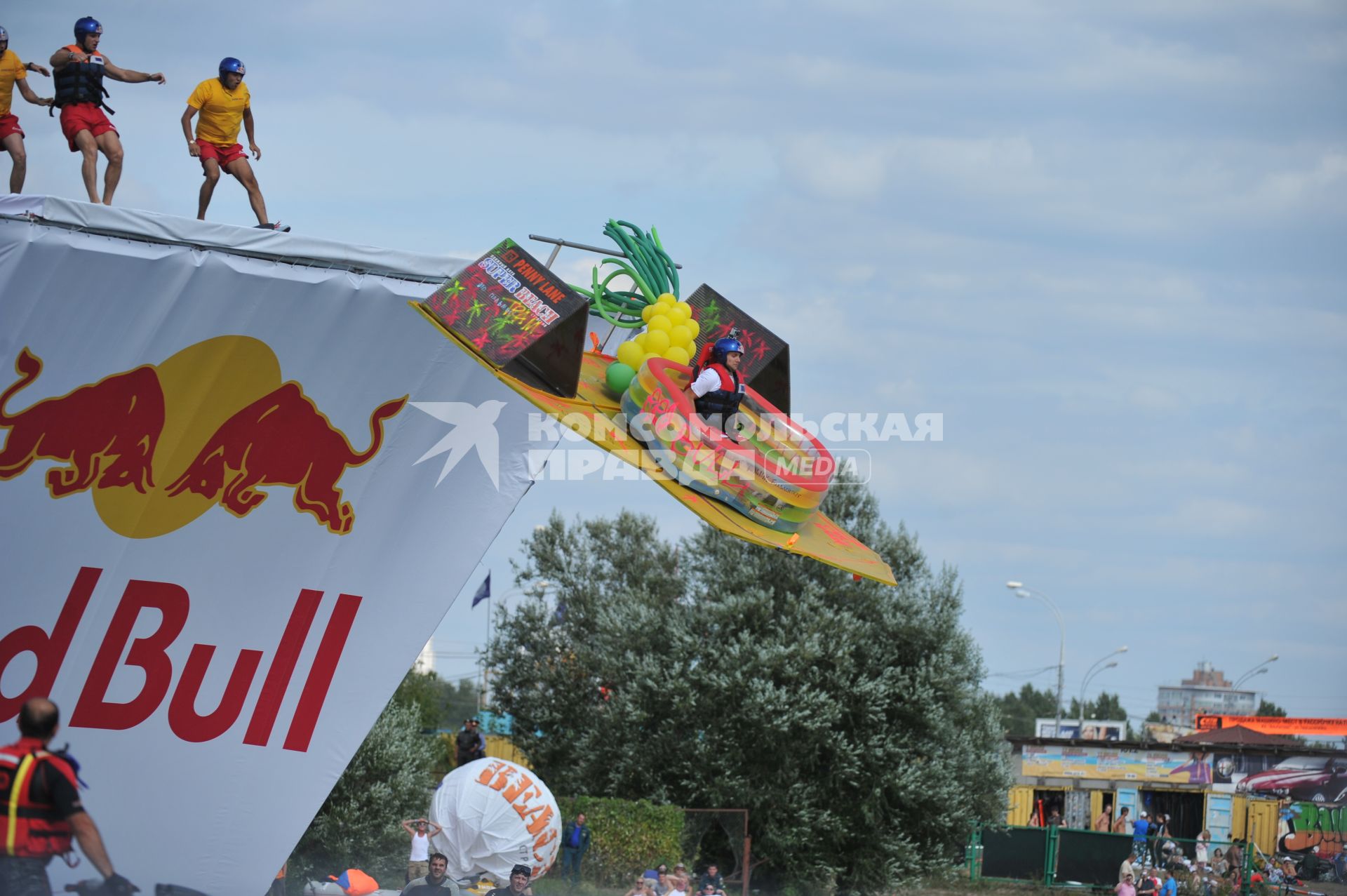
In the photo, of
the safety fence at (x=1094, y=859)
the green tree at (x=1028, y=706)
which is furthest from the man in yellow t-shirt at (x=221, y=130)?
the green tree at (x=1028, y=706)

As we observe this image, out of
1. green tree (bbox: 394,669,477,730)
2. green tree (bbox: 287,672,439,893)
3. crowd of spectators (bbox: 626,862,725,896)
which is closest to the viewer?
crowd of spectators (bbox: 626,862,725,896)

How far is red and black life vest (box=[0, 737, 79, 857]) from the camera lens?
4734mm

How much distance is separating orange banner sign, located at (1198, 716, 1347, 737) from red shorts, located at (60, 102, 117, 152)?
34.0 meters

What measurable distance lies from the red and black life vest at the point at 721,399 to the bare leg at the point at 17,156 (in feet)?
13.3

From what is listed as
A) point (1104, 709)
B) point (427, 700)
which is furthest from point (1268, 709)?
point (427, 700)

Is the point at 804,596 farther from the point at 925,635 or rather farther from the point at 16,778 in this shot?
the point at 16,778

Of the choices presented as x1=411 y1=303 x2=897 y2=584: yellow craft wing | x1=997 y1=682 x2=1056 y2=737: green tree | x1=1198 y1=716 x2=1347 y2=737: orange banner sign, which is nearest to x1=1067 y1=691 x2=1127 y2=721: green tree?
x1=997 y1=682 x2=1056 y2=737: green tree

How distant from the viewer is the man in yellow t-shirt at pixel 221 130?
25.7 ft

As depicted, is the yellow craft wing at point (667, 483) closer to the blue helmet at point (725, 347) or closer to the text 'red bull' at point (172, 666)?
the blue helmet at point (725, 347)

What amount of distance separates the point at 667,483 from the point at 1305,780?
24.3 metres

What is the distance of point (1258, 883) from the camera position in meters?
21.3

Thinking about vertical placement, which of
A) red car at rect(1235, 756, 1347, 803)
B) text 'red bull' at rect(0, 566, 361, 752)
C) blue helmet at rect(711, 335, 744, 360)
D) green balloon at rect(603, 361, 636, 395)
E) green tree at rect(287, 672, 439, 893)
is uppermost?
blue helmet at rect(711, 335, 744, 360)

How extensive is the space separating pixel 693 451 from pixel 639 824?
10442 mm

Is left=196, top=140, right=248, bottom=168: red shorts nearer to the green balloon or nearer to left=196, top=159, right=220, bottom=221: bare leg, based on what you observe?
left=196, top=159, right=220, bottom=221: bare leg
